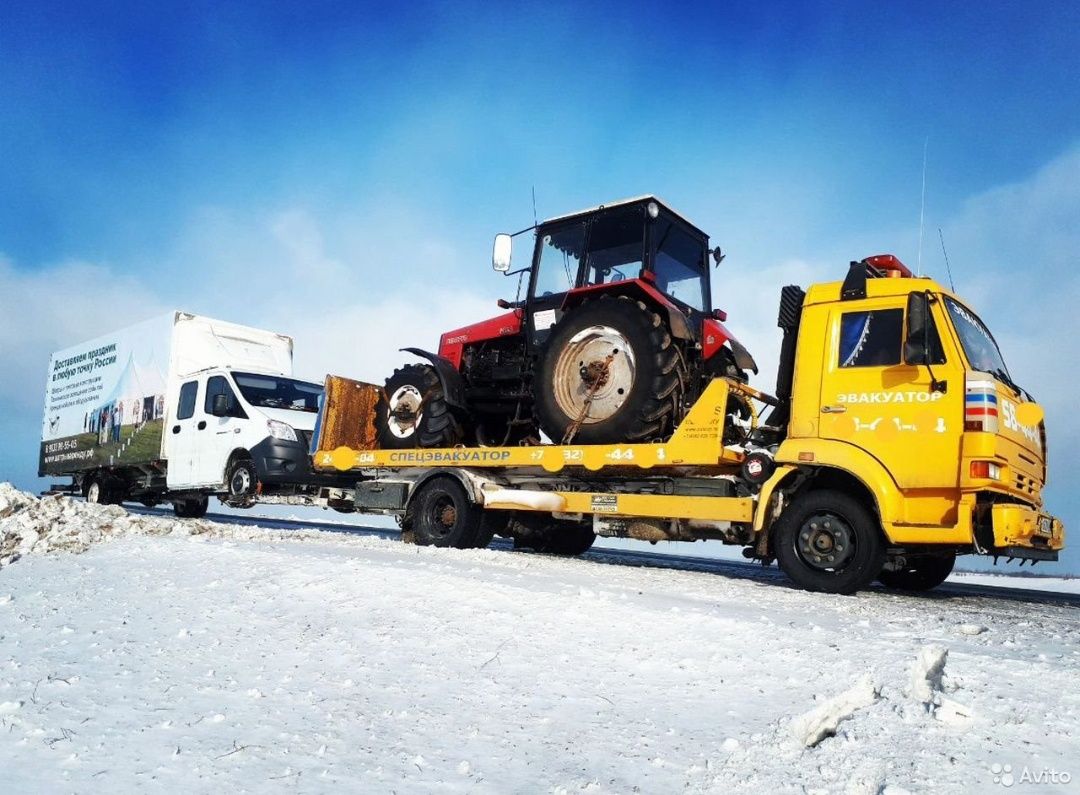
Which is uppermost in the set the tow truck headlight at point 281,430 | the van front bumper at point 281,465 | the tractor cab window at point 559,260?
the tractor cab window at point 559,260

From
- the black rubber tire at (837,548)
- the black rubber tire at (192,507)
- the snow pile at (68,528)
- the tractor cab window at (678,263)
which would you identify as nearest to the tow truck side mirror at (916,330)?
the black rubber tire at (837,548)

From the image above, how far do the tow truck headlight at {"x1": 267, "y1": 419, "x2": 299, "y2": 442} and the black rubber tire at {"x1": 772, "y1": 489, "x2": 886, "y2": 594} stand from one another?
7724 mm

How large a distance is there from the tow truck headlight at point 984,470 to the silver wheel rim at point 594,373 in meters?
2.75

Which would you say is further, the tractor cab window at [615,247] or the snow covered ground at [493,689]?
the tractor cab window at [615,247]

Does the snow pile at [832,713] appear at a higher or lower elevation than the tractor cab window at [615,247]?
lower

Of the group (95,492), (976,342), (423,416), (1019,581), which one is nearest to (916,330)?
(976,342)

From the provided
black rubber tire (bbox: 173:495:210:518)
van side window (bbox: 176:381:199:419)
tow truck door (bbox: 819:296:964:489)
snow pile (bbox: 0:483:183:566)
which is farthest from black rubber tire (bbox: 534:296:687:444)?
black rubber tire (bbox: 173:495:210:518)

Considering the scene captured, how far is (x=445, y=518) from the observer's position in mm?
8469

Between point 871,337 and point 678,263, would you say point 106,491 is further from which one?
point 871,337

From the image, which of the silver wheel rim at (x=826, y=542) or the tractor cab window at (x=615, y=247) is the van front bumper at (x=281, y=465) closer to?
the tractor cab window at (x=615, y=247)

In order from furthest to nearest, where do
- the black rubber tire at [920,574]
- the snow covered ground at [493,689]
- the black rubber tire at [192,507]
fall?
the black rubber tire at [192,507]
the black rubber tire at [920,574]
the snow covered ground at [493,689]

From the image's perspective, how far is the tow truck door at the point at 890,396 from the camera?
566cm

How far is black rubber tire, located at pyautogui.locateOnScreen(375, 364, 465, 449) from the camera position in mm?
8680

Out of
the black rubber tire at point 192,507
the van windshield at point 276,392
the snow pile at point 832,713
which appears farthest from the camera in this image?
the black rubber tire at point 192,507
